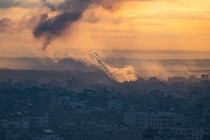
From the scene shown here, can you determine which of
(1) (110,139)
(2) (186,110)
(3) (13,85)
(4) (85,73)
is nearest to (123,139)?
(1) (110,139)

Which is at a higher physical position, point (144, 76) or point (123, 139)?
point (144, 76)

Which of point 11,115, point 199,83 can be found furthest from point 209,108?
point 199,83

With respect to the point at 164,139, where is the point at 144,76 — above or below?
above

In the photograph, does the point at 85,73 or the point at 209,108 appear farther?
the point at 85,73

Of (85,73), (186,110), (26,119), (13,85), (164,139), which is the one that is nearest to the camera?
(164,139)

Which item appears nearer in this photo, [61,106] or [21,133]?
[21,133]

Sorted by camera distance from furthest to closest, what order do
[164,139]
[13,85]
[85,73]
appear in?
1. [85,73]
2. [13,85]
3. [164,139]

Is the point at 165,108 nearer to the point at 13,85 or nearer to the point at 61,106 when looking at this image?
the point at 61,106

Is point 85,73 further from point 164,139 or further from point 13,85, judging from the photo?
point 164,139

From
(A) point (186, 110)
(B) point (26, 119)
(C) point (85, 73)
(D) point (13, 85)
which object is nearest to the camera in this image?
(B) point (26, 119)
